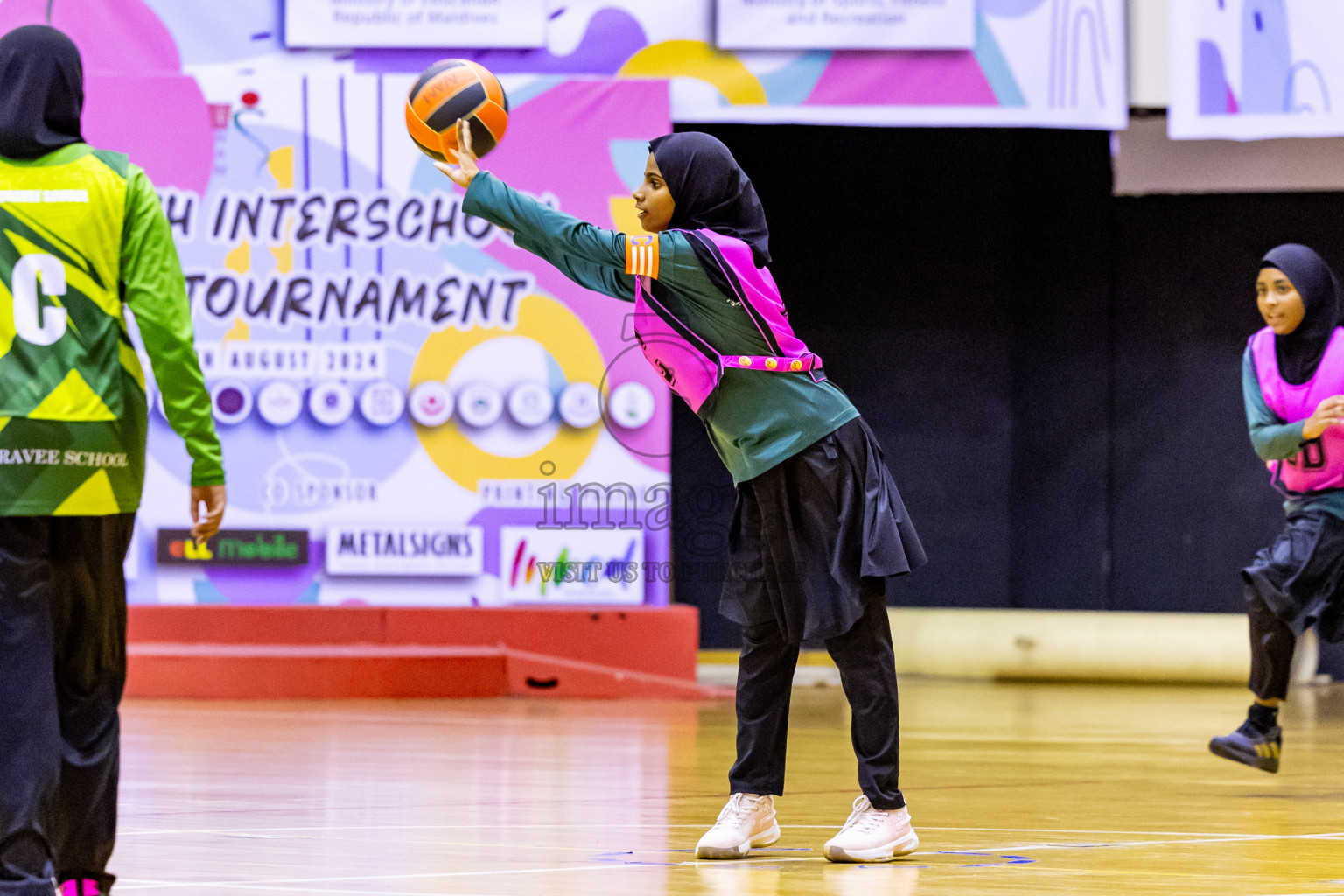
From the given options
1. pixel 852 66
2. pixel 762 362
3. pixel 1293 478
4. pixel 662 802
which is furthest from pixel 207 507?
pixel 852 66

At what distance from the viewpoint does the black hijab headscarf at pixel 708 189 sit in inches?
139

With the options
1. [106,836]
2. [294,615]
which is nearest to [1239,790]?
[106,836]

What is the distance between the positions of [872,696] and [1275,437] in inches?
80.7

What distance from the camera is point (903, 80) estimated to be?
8.16 metres

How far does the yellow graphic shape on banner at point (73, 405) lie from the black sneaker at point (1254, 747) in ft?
11.6

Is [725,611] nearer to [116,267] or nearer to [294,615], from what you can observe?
[116,267]

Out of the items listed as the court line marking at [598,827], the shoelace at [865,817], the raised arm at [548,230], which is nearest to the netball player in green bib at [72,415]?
the raised arm at [548,230]

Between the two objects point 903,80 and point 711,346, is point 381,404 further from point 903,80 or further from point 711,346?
point 711,346

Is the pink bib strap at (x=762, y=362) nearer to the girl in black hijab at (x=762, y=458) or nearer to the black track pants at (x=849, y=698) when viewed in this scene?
the girl in black hijab at (x=762, y=458)

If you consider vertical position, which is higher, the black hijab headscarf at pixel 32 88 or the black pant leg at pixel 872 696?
the black hijab headscarf at pixel 32 88

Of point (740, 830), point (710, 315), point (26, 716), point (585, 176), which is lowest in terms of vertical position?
point (740, 830)

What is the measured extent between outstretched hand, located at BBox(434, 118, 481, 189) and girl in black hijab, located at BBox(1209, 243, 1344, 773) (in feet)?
8.41

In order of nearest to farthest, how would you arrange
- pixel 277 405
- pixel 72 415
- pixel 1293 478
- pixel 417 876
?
pixel 72 415
pixel 417 876
pixel 1293 478
pixel 277 405

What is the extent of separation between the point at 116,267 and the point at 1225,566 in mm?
8478
